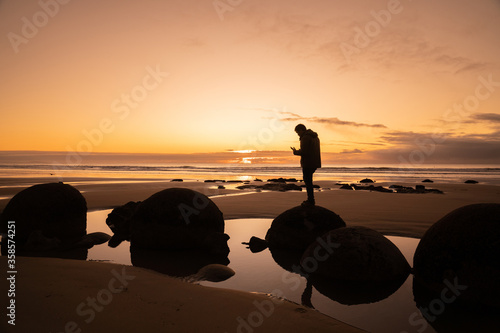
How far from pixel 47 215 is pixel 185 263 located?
4029 millimetres

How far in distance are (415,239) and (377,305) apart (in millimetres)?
4298

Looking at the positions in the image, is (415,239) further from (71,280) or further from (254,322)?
(71,280)

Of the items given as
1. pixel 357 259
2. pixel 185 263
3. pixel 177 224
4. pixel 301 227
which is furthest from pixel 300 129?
pixel 185 263

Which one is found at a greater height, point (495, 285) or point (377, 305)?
point (495, 285)

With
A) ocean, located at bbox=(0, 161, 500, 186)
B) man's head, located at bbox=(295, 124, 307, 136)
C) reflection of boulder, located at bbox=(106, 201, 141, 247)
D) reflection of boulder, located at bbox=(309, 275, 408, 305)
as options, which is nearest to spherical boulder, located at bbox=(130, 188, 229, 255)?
reflection of boulder, located at bbox=(106, 201, 141, 247)

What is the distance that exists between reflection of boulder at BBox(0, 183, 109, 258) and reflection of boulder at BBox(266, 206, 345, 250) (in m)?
4.08

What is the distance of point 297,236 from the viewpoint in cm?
720

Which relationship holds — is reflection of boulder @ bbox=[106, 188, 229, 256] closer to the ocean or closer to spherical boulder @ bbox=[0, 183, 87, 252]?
spherical boulder @ bbox=[0, 183, 87, 252]

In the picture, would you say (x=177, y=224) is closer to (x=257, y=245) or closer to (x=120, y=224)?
(x=257, y=245)

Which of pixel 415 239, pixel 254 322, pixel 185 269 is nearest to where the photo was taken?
pixel 254 322

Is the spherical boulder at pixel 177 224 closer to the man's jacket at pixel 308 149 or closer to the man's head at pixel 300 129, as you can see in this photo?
the man's jacket at pixel 308 149

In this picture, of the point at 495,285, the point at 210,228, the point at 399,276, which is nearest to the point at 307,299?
the point at 399,276

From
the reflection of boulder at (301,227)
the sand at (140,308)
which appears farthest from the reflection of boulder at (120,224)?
the reflection of boulder at (301,227)

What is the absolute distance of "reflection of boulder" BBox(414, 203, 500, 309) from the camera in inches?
161
